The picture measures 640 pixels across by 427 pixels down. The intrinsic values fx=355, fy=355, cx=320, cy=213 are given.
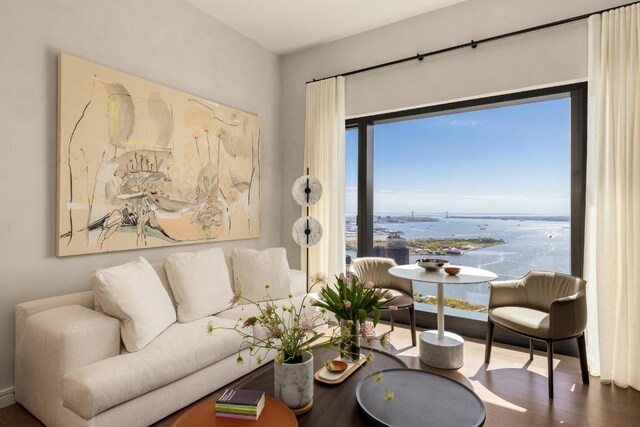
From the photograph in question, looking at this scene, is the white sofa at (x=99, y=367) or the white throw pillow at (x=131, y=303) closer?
the white sofa at (x=99, y=367)

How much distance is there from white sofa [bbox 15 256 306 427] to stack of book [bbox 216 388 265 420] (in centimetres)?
73

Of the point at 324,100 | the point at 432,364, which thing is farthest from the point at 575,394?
the point at 324,100

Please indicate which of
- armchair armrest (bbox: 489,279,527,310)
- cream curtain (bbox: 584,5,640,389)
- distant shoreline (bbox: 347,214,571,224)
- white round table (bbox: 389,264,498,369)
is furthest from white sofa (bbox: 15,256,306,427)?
cream curtain (bbox: 584,5,640,389)

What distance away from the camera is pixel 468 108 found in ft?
11.6

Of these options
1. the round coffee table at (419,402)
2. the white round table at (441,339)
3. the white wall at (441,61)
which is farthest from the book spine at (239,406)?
the white wall at (441,61)

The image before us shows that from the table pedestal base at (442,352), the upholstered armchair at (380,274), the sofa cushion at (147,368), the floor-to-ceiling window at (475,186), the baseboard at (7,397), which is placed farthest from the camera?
the upholstered armchair at (380,274)

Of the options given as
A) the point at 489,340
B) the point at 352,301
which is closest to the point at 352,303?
the point at 352,301

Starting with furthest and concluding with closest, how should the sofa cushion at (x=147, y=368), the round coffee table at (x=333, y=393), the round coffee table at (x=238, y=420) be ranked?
the sofa cushion at (x=147, y=368), the round coffee table at (x=333, y=393), the round coffee table at (x=238, y=420)

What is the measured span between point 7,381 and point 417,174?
156 inches

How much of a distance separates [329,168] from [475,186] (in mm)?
1602

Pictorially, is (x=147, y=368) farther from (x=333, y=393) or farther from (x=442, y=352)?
(x=442, y=352)

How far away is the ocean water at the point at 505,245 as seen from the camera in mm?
3223

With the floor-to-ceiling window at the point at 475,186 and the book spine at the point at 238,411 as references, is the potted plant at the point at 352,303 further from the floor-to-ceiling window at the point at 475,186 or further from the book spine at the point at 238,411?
the floor-to-ceiling window at the point at 475,186

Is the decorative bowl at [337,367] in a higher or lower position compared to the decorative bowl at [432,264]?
lower
